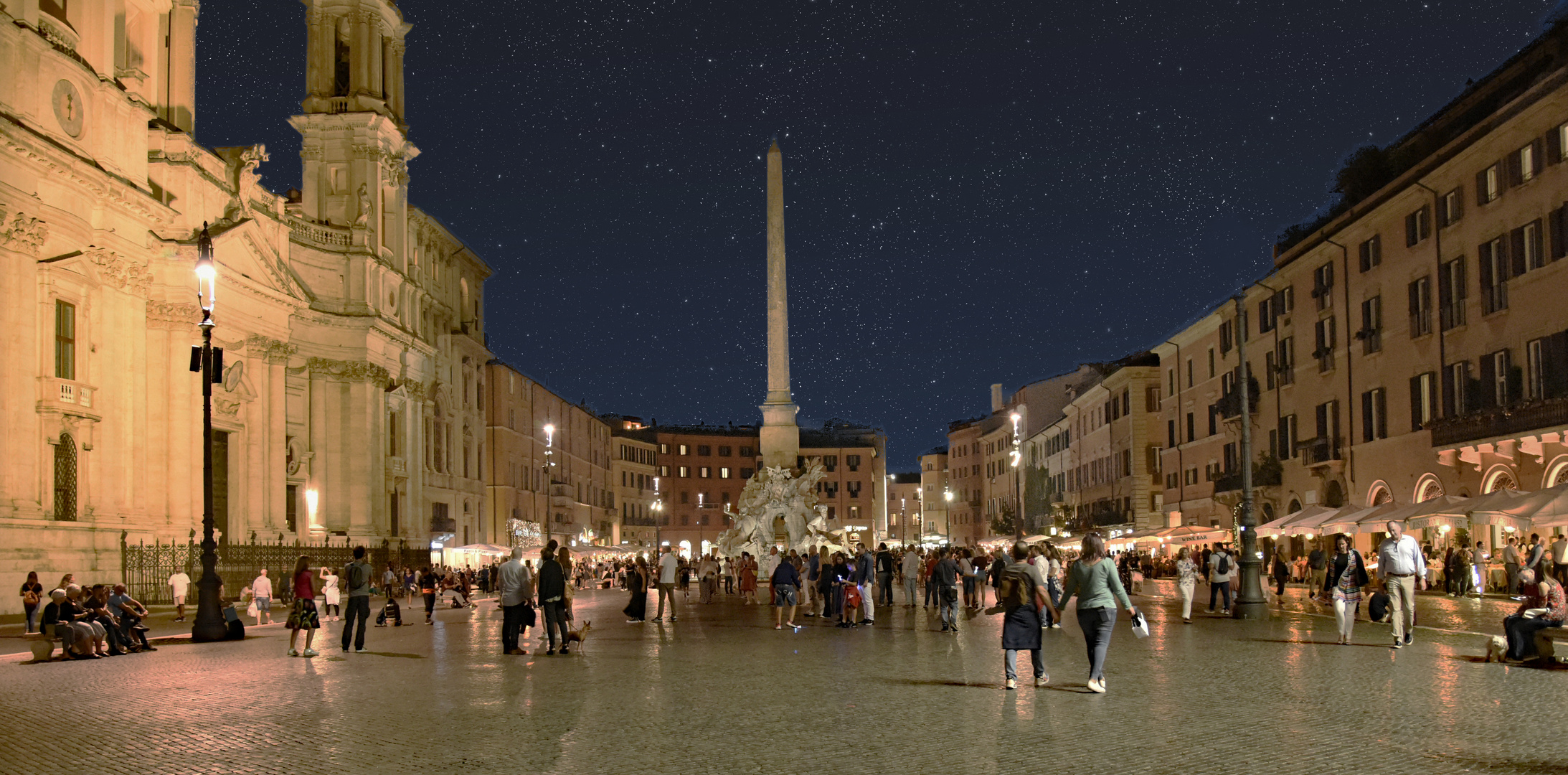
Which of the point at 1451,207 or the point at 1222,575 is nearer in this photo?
the point at 1222,575

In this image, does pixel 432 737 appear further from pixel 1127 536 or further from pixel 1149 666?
pixel 1127 536

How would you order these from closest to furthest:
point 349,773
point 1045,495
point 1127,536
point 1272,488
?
point 349,773, point 1272,488, point 1127,536, point 1045,495

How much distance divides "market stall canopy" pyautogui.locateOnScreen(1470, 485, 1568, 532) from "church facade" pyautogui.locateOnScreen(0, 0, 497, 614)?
31.6 meters

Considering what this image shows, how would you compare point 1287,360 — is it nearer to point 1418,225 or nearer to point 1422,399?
point 1422,399

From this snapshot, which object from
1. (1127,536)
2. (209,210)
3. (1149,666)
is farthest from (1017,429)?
(1149,666)

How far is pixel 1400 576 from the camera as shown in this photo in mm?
18219

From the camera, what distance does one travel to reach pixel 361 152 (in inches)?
2240

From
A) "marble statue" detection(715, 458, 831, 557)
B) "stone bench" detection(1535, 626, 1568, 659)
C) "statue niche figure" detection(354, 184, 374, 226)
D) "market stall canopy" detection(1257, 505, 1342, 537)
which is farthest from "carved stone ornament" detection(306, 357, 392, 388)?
"stone bench" detection(1535, 626, 1568, 659)

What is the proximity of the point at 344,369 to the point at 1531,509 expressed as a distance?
43319mm

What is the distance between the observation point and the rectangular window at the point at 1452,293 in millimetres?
35281

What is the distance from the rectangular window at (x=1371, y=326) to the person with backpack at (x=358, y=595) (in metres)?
31.6

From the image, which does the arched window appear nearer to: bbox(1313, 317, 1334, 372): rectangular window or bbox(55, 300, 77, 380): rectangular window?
bbox(55, 300, 77, 380): rectangular window

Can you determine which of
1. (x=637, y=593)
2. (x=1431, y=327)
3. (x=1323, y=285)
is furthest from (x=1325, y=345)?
(x=637, y=593)

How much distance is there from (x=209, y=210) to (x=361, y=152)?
1223 centimetres
